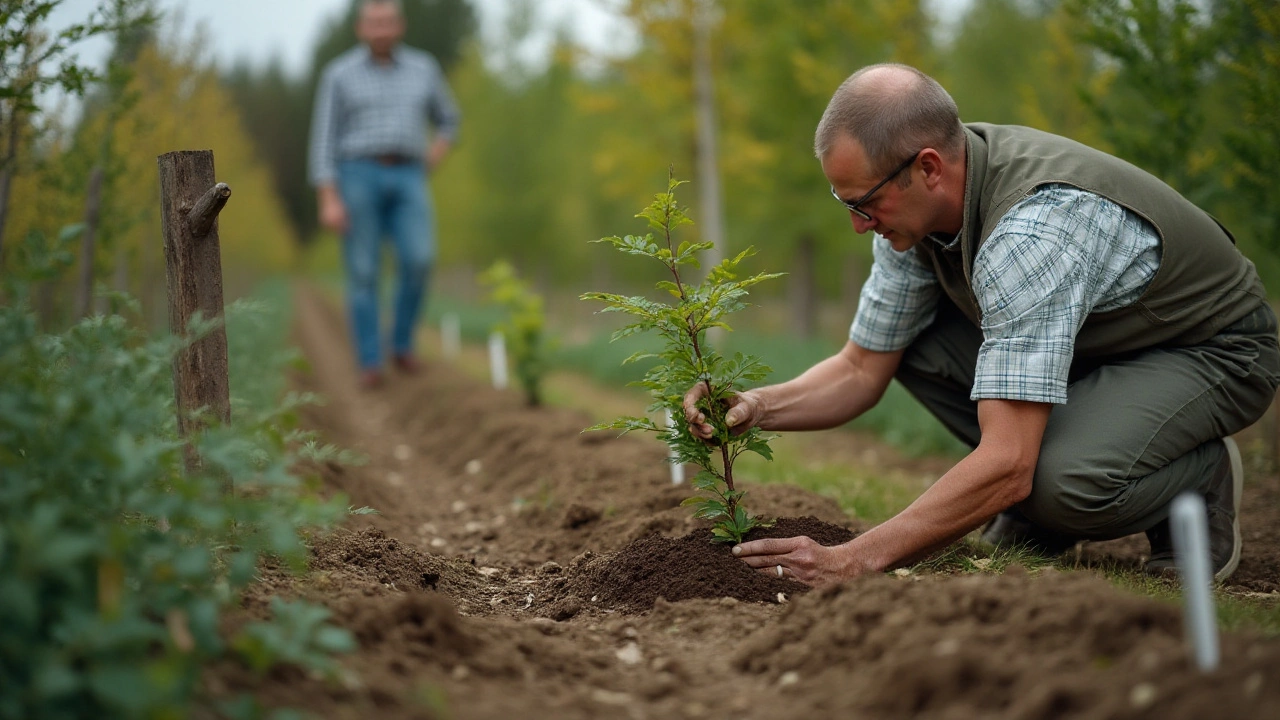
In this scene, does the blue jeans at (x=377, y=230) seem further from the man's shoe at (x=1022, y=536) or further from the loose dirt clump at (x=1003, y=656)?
the loose dirt clump at (x=1003, y=656)

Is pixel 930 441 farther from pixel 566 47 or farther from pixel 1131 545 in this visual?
pixel 566 47

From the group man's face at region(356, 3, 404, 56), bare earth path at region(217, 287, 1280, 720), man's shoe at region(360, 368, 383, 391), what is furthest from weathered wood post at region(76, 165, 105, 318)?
man's shoe at region(360, 368, 383, 391)

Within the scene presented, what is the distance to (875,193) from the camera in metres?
2.96

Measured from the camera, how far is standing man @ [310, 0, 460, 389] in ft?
27.9

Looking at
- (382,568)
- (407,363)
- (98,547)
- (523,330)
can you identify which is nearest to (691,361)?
(382,568)

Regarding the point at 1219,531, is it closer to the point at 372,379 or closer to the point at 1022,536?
the point at 1022,536

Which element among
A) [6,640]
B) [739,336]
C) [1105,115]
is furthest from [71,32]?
[739,336]

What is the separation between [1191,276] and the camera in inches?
124

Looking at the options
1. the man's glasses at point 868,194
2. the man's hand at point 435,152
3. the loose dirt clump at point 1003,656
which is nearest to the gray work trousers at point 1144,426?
the loose dirt clump at point 1003,656

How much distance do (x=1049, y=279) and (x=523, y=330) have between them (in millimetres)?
4490

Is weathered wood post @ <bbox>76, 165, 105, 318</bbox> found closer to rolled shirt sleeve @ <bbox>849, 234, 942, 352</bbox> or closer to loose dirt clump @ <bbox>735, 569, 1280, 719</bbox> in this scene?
rolled shirt sleeve @ <bbox>849, 234, 942, 352</bbox>

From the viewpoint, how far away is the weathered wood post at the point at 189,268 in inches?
113

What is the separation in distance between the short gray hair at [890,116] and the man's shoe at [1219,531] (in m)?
1.51

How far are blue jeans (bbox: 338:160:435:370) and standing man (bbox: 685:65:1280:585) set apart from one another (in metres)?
5.83
